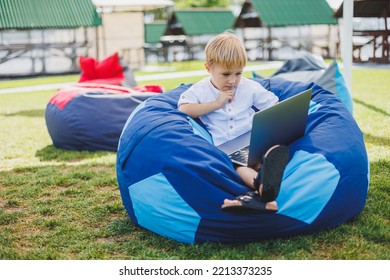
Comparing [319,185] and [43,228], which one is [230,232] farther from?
[43,228]

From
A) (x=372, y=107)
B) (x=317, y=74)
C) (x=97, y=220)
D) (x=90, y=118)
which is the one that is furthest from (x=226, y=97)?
(x=372, y=107)

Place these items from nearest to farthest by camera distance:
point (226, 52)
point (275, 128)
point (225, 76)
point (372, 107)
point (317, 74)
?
point (275, 128) → point (226, 52) → point (225, 76) → point (317, 74) → point (372, 107)

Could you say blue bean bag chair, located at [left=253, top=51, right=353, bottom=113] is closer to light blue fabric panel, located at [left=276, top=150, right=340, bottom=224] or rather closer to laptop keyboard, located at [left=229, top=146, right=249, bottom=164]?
laptop keyboard, located at [left=229, top=146, right=249, bottom=164]

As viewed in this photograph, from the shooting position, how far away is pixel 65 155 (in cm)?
499

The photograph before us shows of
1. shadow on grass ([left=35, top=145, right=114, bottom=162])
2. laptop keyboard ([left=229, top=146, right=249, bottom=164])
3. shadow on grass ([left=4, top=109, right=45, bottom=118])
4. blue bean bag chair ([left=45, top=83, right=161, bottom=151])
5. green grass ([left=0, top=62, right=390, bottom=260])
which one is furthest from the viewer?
shadow on grass ([left=4, top=109, right=45, bottom=118])

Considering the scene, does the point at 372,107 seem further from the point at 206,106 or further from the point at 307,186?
the point at 307,186

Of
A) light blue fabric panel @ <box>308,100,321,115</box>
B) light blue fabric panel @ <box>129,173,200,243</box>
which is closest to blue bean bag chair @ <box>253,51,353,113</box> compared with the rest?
light blue fabric panel @ <box>308,100,321,115</box>

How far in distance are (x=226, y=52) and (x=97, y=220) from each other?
3.79 ft

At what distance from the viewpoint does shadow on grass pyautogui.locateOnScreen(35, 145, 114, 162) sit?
16.1 ft

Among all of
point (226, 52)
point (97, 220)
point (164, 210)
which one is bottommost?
point (97, 220)

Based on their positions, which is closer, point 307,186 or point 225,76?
point 307,186

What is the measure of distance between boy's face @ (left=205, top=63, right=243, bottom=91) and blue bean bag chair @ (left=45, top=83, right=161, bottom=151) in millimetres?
2047

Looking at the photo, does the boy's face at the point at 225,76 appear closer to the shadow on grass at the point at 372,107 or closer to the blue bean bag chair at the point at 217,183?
the blue bean bag chair at the point at 217,183
